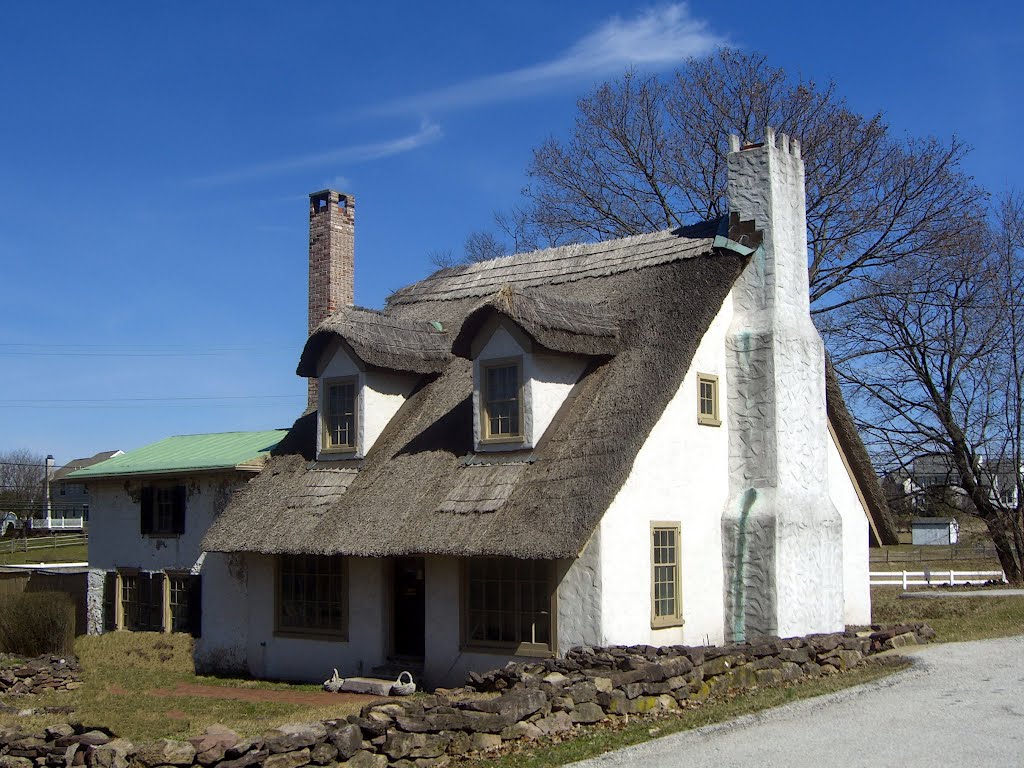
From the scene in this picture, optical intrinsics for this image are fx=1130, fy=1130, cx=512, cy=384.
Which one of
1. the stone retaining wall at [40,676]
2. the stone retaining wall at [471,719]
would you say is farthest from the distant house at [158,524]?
the stone retaining wall at [471,719]

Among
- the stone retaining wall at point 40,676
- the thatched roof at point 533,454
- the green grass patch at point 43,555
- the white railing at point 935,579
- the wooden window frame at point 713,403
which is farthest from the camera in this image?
the green grass patch at point 43,555

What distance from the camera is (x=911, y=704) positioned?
12.0 m

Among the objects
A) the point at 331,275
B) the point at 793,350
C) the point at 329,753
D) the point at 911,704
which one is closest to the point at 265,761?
the point at 329,753

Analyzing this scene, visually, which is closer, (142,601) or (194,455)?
(142,601)

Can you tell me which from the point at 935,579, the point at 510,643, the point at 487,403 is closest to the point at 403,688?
the point at 510,643

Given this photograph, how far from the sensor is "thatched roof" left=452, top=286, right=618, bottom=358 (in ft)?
49.6

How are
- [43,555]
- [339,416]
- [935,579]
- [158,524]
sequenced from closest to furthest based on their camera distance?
[339,416], [158,524], [935,579], [43,555]

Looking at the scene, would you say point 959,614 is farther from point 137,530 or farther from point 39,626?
point 39,626

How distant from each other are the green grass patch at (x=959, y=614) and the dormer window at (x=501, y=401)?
7.67 m

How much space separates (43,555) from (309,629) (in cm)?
3932

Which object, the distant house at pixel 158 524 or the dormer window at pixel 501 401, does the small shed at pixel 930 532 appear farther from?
the dormer window at pixel 501 401

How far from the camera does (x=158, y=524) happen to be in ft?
69.0

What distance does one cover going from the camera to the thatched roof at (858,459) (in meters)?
19.1

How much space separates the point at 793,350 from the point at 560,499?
5.06 meters
